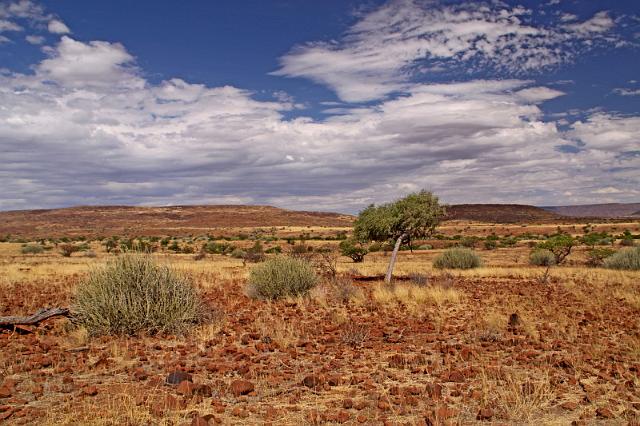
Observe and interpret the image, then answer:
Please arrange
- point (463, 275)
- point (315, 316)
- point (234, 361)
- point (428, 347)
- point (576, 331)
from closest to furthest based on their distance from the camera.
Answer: point (234, 361), point (428, 347), point (576, 331), point (315, 316), point (463, 275)

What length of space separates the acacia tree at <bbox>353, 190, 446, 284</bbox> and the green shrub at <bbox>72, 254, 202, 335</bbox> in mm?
11159

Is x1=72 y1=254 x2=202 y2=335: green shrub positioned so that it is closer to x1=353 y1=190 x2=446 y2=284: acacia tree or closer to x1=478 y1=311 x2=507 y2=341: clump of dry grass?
x1=478 y1=311 x2=507 y2=341: clump of dry grass

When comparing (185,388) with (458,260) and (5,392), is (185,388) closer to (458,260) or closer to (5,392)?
(5,392)

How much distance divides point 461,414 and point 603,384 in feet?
8.34

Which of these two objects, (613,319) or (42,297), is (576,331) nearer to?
(613,319)

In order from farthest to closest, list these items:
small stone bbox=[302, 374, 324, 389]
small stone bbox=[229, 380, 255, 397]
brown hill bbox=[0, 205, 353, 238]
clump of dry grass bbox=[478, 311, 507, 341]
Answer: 1. brown hill bbox=[0, 205, 353, 238]
2. clump of dry grass bbox=[478, 311, 507, 341]
3. small stone bbox=[302, 374, 324, 389]
4. small stone bbox=[229, 380, 255, 397]

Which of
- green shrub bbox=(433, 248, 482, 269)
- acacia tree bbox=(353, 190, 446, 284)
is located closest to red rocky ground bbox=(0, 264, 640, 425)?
acacia tree bbox=(353, 190, 446, 284)

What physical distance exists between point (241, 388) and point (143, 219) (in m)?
155

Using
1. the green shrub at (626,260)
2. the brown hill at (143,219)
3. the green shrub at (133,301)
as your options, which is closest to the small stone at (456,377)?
the green shrub at (133,301)

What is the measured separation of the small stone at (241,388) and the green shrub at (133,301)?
4136 millimetres

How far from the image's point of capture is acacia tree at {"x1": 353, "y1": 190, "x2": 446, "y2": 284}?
21.2 metres

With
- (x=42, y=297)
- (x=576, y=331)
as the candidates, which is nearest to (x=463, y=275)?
(x=576, y=331)

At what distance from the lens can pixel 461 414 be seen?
5.82 m

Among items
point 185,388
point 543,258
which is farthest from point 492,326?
point 543,258
